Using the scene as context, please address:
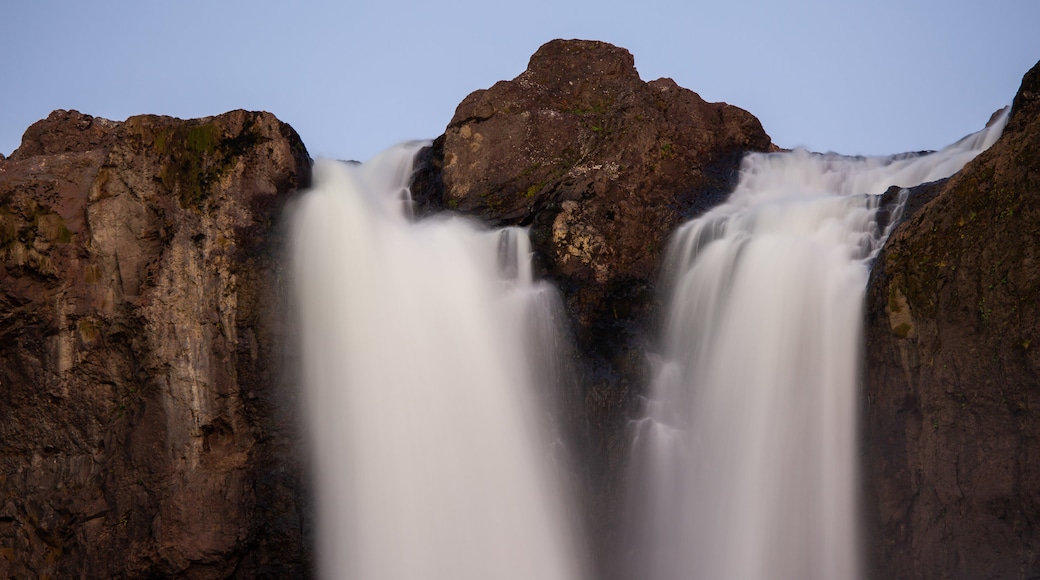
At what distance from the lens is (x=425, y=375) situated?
14.7 meters

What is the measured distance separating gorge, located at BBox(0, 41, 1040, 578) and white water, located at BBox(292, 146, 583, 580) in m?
0.04

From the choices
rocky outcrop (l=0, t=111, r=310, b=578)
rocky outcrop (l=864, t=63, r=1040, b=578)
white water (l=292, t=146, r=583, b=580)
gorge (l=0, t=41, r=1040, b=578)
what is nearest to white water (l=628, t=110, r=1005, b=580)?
gorge (l=0, t=41, r=1040, b=578)

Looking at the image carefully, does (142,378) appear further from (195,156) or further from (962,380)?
(962,380)

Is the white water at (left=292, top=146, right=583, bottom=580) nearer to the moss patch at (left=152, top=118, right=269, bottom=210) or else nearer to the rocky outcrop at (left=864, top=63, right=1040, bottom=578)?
the moss patch at (left=152, top=118, right=269, bottom=210)

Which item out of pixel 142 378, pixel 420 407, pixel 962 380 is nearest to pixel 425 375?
pixel 420 407

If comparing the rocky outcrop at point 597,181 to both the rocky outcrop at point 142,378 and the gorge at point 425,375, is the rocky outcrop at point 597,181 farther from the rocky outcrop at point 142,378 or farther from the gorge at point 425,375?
the rocky outcrop at point 142,378

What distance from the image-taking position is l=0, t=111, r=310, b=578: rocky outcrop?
1376cm

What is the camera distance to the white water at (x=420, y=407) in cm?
1410

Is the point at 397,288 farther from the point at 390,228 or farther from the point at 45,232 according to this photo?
the point at 45,232

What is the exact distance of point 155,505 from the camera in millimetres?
13727

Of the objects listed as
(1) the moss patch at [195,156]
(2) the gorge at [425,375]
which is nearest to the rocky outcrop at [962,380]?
(2) the gorge at [425,375]

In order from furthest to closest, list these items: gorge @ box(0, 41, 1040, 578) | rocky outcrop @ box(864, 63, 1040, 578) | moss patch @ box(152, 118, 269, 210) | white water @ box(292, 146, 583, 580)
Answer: moss patch @ box(152, 118, 269, 210)
white water @ box(292, 146, 583, 580)
gorge @ box(0, 41, 1040, 578)
rocky outcrop @ box(864, 63, 1040, 578)

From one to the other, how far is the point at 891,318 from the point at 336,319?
742 centimetres

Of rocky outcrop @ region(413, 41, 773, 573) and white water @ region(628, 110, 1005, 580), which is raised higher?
rocky outcrop @ region(413, 41, 773, 573)
